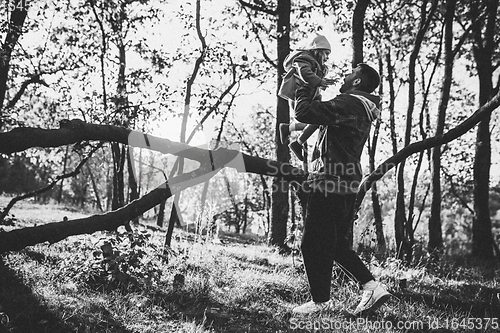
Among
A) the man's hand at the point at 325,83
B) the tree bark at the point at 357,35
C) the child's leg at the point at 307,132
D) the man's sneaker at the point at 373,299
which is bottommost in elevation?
the man's sneaker at the point at 373,299

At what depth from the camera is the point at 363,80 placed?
308 centimetres

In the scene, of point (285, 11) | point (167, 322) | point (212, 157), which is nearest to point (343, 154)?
point (212, 157)

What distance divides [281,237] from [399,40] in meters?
5.25

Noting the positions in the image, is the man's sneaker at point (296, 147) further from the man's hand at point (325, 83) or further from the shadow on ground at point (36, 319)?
the shadow on ground at point (36, 319)

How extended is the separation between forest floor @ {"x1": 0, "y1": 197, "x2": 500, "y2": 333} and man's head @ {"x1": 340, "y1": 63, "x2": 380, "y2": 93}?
1.91 m

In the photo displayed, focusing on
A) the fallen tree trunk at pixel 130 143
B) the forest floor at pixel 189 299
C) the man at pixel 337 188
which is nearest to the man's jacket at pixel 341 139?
the man at pixel 337 188

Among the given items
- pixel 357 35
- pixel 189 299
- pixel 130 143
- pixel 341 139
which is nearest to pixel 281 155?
pixel 357 35

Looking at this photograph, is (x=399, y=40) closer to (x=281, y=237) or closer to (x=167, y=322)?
(x=281, y=237)

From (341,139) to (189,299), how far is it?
6.89ft

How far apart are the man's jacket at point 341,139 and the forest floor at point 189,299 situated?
1.14 m

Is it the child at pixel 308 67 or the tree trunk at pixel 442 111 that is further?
the tree trunk at pixel 442 111

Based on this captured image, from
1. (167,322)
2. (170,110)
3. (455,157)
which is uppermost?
(455,157)

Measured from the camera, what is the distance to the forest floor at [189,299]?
2.95 metres

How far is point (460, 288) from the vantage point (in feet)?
16.7
